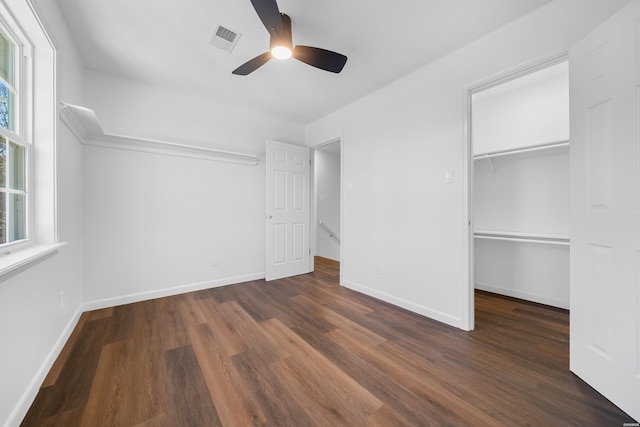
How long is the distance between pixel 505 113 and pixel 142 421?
14.0ft

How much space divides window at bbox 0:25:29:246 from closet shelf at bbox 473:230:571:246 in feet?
13.2

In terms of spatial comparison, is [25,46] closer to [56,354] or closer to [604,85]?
[56,354]

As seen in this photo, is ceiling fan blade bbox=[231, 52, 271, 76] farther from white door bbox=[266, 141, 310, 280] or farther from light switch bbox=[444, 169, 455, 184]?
light switch bbox=[444, 169, 455, 184]

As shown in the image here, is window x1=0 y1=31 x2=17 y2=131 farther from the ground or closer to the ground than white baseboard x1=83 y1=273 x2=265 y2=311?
farther from the ground

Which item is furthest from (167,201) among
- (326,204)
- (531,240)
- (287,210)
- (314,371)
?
(531,240)

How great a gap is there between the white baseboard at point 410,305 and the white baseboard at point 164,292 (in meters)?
1.52

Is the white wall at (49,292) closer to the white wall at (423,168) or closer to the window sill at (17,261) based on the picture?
the window sill at (17,261)

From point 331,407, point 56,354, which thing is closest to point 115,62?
point 56,354

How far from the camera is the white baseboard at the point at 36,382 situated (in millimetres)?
1170

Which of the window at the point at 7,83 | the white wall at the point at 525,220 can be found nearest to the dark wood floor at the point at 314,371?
the white wall at the point at 525,220

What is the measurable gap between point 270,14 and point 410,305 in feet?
9.14

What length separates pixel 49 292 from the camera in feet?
5.31

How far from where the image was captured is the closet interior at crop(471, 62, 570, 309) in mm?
2594

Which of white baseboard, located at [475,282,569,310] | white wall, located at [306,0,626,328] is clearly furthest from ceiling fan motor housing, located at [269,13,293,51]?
white baseboard, located at [475,282,569,310]
